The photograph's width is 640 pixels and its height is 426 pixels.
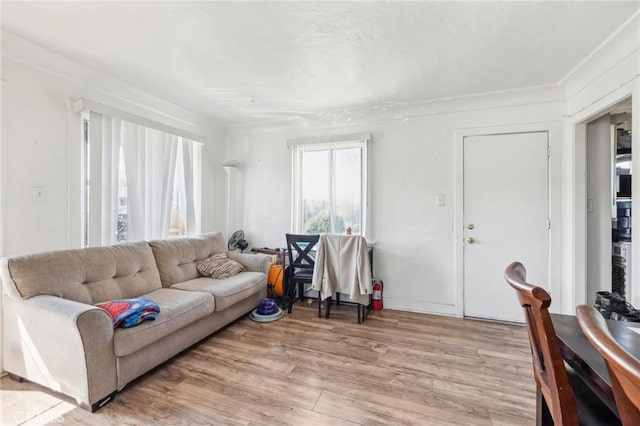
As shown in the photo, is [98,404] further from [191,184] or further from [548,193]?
[548,193]

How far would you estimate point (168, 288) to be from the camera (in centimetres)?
272

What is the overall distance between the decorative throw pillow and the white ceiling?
6.03ft

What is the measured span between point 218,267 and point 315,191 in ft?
5.07

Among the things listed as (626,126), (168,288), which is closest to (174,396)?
(168,288)

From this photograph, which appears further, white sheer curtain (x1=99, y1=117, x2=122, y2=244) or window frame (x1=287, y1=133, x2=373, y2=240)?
window frame (x1=287, y1=133, x2=373, y2=240)

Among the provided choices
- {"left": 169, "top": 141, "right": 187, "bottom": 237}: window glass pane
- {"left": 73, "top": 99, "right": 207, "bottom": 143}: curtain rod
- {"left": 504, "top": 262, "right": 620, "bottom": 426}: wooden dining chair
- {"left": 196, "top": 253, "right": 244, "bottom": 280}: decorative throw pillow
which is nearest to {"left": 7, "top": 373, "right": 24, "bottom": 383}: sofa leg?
{"left": 196, "top": 253, "right": 244, "bottom": 280}: decorative throw pillow

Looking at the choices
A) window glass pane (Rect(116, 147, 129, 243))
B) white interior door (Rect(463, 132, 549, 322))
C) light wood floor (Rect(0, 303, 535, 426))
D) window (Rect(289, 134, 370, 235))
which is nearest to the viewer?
light wood floor (Rect(0, 303, 535, 426))

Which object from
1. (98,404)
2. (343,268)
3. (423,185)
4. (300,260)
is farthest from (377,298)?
(98,404)

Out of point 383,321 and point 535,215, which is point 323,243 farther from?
point 535,215

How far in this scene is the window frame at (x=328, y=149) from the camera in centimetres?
354

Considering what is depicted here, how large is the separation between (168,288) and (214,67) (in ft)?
6.75

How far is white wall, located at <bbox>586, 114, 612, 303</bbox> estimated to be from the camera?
269 cm

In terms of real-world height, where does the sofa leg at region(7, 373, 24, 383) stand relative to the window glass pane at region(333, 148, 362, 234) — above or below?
below

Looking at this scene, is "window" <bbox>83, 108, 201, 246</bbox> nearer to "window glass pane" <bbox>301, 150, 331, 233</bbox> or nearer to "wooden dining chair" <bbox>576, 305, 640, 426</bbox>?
"window glass pane" <bbox>301, 150, 331, 233</bbox>
